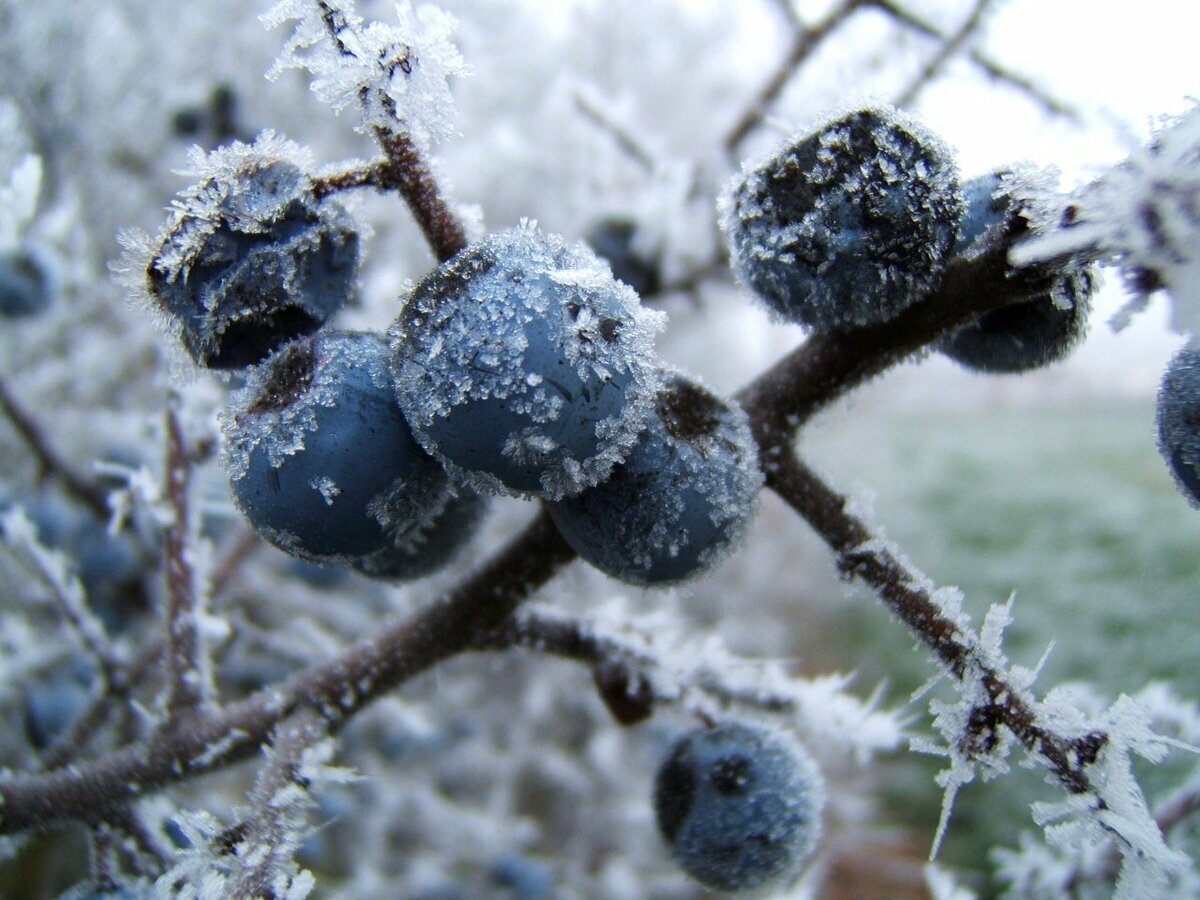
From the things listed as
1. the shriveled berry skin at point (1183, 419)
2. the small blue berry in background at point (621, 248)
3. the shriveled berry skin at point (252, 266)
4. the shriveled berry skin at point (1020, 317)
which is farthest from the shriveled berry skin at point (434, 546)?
the small blue berry in background at point (621, 248)

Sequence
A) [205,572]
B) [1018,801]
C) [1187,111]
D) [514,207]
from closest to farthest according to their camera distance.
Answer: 1. [1187,111]
2. [205,572]
3. [1018,801]
4. [514,207]

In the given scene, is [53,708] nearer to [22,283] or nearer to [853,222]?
[22,283]

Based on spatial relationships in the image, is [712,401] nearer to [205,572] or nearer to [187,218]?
[187,218]

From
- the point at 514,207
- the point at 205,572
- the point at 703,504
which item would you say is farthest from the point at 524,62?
the point at 703,504

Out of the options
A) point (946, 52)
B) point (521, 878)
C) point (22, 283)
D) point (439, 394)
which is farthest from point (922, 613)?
point (521, 878)

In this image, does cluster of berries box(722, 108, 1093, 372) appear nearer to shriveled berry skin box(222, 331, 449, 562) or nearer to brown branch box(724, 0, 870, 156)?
shriveled berry skin box(222, 331, 449, 562)

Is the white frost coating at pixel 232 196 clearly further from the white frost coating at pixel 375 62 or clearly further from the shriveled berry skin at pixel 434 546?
the shriveled berry skin at pixel 434 546

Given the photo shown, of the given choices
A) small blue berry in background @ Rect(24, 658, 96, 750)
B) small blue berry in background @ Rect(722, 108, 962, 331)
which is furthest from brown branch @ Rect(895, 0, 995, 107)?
small blue berry in background @ Rect(24, 658, 96, 750)
